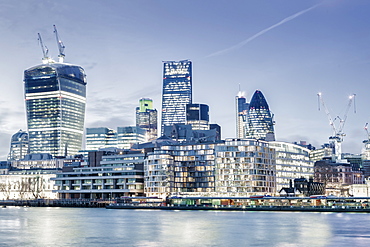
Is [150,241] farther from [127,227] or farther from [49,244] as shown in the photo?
[127,227]

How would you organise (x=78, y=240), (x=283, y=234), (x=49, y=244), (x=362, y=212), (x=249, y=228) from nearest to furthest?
(x=49, y=244) < (x=78, y=240) < (x=283, y=234) < (x=249, y=228) < (x=362, y=212)

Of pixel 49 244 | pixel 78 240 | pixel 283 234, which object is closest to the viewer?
pixel 49 244

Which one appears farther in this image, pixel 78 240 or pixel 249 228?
pixel 249 228

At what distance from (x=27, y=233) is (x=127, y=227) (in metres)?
21.6

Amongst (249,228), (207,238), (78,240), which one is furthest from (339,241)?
(78,240)

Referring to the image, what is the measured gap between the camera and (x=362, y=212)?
187m

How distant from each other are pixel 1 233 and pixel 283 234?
50.7 metres

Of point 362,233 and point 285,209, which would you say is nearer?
point 362,233

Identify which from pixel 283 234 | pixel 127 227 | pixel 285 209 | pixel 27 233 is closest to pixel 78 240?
pixel 27 233

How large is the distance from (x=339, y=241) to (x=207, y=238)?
67.7ft

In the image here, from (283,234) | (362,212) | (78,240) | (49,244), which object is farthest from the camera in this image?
(362,212)

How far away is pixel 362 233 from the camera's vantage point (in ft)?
330

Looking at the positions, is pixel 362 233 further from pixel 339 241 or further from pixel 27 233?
pixel 27 233

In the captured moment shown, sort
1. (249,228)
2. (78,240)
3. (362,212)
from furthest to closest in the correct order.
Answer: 1. (362,212)
2. (249,228)
3. (78,240)
